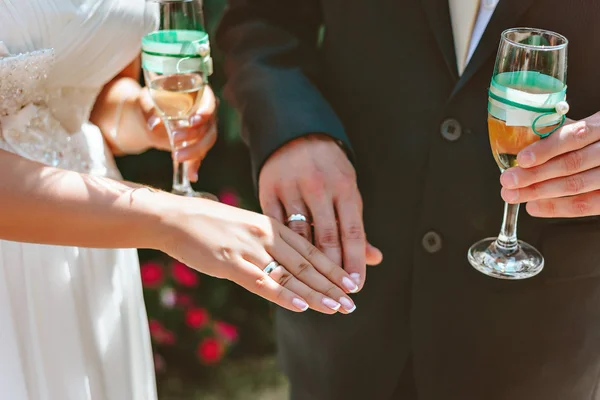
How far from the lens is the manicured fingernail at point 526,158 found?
59.9 inches

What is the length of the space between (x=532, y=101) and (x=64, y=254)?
1156 millimetres

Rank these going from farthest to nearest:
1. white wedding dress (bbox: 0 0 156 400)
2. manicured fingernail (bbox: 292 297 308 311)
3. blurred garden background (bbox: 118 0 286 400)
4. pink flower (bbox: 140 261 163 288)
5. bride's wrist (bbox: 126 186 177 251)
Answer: pink flower (bbox: 140 261 163 288), blurred garden background (bbox: 118 0 286 400), white wedding dress (bbox: 0 0 156 400), bride's wrist (bbox: 126 186 177 251), manicured fingernail (bbox: 292 297 308 311)

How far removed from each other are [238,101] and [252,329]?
6.21ft

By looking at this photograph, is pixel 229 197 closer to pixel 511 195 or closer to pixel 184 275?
pixel 184 275

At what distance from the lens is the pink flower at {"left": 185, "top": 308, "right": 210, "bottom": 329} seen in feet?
12.0

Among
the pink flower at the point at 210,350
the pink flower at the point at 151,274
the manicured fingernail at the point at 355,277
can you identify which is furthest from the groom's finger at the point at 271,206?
the pink flower at the point at 210,350

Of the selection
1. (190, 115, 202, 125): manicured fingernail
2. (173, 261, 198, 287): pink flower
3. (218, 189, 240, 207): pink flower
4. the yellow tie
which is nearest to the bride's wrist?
(190, 115, 202, 125): manicured fingernail

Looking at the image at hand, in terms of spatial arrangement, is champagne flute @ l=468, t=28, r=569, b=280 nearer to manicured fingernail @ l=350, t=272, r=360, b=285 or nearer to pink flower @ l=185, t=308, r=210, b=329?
manicured fingernail @ l=350, t=272, r=360, b=285

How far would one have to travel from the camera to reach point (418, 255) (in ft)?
6.75

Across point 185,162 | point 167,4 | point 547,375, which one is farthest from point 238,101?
point 547,375

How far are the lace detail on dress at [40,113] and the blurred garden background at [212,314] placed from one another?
4.62 feet

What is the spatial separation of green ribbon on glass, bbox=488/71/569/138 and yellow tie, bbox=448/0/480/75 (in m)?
0.31

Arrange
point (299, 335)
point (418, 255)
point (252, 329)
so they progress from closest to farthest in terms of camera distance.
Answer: point (418, 255) < point (299, 335) < point (252, 329)

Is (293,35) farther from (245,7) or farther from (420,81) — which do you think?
(420,81)
